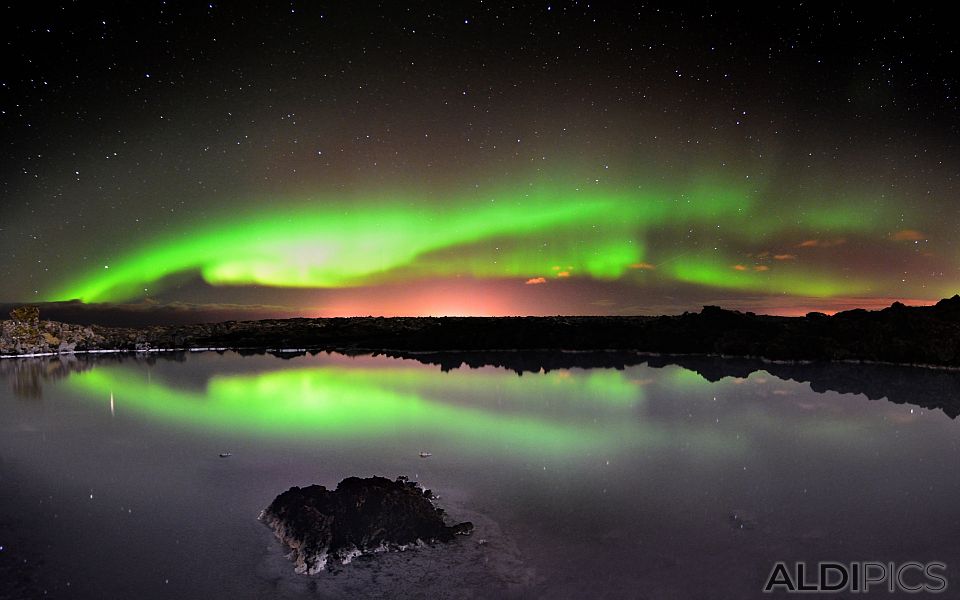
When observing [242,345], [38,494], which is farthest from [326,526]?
[242,345]

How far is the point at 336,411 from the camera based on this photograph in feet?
78.1

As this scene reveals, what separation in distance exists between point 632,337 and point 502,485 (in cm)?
4590

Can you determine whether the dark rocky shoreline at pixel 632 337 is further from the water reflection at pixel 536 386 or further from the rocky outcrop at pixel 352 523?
the rocky outcrop at pixel 352 523

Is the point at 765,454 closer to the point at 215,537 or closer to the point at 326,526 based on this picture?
the point at 326,526

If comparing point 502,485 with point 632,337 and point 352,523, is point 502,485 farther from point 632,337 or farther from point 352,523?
point 632,337

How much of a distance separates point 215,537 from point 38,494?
645 centimetres

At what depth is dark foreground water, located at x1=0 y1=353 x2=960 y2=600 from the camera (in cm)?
873

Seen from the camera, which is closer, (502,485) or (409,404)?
(502,485)

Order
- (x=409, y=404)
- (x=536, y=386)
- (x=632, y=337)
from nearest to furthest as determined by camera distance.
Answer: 1. (x=409, y=404)
2. (x=536, y=386)
3. (x=632, y=337)

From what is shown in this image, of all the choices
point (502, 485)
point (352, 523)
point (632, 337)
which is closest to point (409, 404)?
point (502, 485)

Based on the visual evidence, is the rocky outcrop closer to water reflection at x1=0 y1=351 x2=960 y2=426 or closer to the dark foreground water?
the dark foreground water

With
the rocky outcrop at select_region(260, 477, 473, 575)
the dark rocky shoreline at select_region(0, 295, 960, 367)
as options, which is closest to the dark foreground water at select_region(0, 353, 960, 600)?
the rocky outcrop at select_region(260, 477, 473, 575)

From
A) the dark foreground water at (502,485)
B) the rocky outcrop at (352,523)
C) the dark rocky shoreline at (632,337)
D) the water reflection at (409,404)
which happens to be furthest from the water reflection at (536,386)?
the rocky outcrop at (352,523)

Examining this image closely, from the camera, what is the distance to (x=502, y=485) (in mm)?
13188
